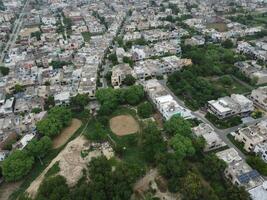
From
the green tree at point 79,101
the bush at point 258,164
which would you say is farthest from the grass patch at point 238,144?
the green tree at point 79,101

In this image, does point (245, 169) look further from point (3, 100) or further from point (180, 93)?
point (3, 100)

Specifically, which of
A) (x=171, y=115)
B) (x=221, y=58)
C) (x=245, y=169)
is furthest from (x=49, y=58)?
(x=245, y=169)

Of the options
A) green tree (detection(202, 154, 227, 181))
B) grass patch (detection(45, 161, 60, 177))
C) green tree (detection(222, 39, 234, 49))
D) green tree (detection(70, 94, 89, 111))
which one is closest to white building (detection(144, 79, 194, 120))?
green tree (detection(202, 154, 227, 181))

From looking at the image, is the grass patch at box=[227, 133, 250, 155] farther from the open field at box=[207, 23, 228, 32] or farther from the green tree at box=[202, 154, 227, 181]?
the open field at box=[207, 23, 228, 32]

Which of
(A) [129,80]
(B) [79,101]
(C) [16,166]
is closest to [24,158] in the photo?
A: (C) [16,166]

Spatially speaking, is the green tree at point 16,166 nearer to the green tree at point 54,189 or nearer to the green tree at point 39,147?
the green tree at point 39,147

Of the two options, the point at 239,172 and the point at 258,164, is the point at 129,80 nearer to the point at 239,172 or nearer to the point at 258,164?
the point at 239,172
